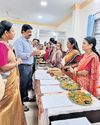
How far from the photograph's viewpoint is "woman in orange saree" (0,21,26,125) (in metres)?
1.31

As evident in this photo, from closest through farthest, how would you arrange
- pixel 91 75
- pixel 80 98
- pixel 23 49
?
pixel 80 98, pixel 91 75, pixel 23 49

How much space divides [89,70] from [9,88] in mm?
945

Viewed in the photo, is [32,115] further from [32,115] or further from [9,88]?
[9,88]

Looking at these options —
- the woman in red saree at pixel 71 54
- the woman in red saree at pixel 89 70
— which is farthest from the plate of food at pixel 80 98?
the woman in red saree at pixel 71 54

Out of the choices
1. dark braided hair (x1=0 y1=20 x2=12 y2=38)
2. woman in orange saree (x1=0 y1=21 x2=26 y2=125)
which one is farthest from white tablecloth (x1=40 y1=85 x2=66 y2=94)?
dark braided hair (x1=0 y1=20 x2=12 y2=38)

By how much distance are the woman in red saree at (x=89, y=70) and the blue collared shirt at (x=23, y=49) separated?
2.77ft

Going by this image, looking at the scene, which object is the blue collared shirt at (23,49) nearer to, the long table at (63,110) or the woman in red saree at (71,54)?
the woman in red saree at (71,54)

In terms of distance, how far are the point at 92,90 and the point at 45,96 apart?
736 mm

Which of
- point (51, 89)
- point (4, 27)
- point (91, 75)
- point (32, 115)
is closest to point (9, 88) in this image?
point (51, 89)

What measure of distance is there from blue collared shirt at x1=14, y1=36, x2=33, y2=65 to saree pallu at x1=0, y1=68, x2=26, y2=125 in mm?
811

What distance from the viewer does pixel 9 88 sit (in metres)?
1.38

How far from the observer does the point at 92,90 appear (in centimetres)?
184

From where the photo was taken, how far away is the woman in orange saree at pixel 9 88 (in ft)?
4.31

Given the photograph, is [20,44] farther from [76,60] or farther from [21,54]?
[76,60]
